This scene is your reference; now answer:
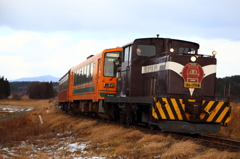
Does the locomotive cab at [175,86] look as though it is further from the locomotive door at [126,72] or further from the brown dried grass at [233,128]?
the brown dried grass at [233,128]

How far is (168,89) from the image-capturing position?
10430 mm

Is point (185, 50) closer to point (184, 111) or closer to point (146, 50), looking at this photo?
point (146, 50)

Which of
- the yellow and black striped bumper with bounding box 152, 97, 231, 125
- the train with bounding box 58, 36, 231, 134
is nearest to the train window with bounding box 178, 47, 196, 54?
the train with bounding box 58, 36, 231, 134

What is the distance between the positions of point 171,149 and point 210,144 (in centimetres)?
135

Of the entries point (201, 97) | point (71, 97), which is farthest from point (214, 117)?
point (71, 97)

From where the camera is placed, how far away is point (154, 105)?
387 inches

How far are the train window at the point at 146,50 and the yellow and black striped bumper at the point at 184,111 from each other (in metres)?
2.61

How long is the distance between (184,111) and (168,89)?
2.94 feet

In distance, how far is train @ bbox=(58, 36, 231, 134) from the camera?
9.98m

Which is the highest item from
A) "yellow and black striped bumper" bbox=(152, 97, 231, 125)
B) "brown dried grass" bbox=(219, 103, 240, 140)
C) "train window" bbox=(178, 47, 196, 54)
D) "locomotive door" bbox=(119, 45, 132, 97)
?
"train window" bbox=(178, 47, 196, 54)

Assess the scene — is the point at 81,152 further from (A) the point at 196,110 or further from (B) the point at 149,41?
(B) the point at 149,41

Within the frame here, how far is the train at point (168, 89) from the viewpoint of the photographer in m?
9.98

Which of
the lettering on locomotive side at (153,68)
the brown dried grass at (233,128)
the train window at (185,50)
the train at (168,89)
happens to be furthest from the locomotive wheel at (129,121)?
the brown dried grass at (233,128)

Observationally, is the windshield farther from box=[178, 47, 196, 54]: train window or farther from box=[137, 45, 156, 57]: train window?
box=[178, 47, 196, 54]: train window
